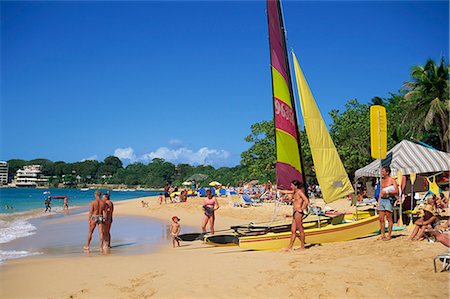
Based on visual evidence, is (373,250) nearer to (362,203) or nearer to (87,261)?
(87,261)

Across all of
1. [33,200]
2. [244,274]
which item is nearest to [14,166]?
[33,200]

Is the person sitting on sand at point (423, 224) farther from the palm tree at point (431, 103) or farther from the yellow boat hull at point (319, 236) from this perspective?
the palm tree at point (431, 103)

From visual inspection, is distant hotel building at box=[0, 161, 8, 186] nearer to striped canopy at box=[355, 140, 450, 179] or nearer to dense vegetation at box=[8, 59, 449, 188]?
dense vegetation at box=[8, 59, 449, 188]

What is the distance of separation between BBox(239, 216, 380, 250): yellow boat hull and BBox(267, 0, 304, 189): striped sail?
48.2 inches

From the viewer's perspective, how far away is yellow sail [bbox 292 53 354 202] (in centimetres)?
848

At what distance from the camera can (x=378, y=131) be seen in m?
9.19

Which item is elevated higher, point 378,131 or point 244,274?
point 378,131

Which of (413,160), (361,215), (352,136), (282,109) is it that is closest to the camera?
(282,109)

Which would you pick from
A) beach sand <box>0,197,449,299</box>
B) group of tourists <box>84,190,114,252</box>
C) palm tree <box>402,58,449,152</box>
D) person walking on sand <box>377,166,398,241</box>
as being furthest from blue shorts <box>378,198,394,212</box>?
palm tree <box>402,58,449,152</box>

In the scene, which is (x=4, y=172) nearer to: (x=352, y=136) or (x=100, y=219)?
(x=352, y=136)

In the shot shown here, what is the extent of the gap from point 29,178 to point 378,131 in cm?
12875

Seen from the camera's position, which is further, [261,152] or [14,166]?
[14,166]

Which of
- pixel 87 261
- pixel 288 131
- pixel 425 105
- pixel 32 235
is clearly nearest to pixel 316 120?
pixel 288 131

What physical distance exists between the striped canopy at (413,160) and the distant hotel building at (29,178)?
125941mm
